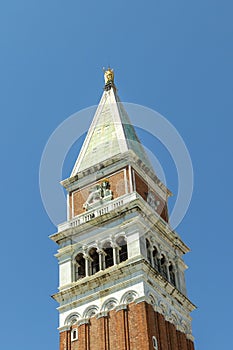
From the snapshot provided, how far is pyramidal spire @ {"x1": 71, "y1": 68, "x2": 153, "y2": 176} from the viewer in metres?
66.1

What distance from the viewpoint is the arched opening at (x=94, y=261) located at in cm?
5759

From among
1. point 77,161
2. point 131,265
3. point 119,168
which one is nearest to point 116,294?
point 131,265

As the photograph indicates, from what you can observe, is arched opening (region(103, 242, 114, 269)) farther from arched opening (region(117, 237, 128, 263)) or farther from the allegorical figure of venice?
the allegorical figure of venice

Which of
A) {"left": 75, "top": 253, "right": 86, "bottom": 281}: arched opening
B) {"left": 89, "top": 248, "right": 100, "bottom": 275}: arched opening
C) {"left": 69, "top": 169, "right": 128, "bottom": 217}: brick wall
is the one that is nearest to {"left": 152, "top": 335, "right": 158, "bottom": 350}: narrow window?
{"left": 89, "top": 248, "right": 100, "bottom": 275}: arched opening

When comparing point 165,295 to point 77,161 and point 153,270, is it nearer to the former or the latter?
point 153,270

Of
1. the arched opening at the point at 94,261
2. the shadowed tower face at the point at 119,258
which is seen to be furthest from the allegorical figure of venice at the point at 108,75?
the arched opening at the point at 94,261

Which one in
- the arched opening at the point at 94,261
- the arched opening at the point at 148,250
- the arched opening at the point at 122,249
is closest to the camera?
the arched opening at the point at 122,249

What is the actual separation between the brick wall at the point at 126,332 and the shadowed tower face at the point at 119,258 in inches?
3.0

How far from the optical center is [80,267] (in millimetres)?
58688

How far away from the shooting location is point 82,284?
2205 inches

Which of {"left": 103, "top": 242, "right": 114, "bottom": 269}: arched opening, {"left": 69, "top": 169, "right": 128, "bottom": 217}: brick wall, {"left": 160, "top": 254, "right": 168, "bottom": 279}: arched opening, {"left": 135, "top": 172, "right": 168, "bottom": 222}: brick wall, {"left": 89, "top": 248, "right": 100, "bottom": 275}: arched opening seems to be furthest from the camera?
{"left": 135, "top": 172, "right": 168, "bottom": 222}: brick wall

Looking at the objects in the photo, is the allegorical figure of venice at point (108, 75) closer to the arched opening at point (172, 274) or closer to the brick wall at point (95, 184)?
the brick wall at point (95, 184)

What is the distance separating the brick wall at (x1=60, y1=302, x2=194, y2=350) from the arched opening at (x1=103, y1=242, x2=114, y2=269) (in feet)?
16.5

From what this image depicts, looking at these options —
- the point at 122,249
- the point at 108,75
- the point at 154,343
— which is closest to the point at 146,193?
the point at 122,249
